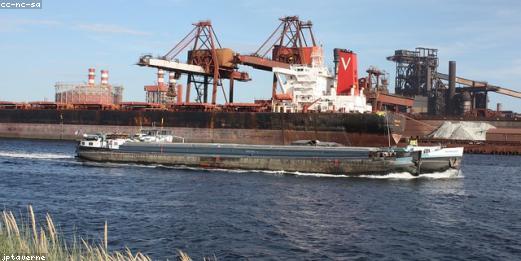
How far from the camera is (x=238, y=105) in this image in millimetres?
79125

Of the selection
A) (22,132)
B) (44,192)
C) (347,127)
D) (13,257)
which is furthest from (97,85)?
(13,257)

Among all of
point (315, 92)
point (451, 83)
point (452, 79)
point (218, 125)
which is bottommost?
point (218, 125)

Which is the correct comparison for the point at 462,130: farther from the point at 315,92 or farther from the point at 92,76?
the point at 92,76

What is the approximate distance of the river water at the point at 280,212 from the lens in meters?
21.5

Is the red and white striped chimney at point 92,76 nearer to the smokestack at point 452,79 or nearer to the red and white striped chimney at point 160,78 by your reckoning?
the red and white striped chimney at point 160,78

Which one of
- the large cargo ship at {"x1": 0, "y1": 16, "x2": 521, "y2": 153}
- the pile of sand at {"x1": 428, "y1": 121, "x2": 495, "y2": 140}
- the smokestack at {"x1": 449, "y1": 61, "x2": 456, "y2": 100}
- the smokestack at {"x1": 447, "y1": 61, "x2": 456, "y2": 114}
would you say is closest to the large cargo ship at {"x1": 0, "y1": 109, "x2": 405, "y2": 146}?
the large cargo ship at {"x1": 0, "y1": 16, "x2": 521, "y2": 153}

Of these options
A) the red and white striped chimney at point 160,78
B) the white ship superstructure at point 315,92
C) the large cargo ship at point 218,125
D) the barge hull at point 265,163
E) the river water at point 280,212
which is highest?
the red and white striped chimney at point 160,78

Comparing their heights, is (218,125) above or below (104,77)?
below

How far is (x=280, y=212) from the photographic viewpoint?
1135 inches

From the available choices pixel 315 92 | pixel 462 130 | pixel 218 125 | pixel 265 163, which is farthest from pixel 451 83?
pixel 265 163

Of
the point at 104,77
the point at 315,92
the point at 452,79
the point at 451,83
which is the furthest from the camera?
the point at 451,83

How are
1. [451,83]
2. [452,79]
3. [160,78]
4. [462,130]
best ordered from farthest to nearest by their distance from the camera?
[451,83], [452,79], [160,78], [462,130]

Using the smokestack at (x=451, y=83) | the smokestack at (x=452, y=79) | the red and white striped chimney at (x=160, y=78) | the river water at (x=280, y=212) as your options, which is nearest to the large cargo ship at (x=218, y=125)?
the river water at (x=280, y=212)

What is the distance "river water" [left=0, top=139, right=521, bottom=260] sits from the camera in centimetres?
2153
